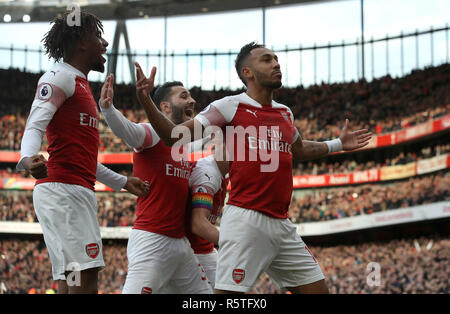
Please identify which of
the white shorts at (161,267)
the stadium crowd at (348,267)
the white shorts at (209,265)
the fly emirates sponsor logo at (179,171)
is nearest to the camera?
the white shorts at (161,267)

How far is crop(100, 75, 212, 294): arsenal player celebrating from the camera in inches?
213

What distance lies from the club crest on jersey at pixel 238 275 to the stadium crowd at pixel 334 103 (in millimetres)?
24867

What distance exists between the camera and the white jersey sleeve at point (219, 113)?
4641 mm

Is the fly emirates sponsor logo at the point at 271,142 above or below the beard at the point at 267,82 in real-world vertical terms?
below

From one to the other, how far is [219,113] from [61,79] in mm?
1262

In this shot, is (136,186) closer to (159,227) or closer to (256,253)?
(159,227)

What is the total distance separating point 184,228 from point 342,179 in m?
26.3

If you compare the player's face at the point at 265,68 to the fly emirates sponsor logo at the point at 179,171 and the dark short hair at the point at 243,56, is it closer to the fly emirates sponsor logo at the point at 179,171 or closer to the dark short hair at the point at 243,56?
the dark short hair at the point at 243,56

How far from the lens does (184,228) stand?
5.86m

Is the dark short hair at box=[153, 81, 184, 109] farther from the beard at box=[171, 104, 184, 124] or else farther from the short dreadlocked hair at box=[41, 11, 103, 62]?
the short dreadlocked hair at box=[41, 11, 103, 62]

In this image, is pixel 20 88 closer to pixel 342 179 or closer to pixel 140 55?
pixel 140 55

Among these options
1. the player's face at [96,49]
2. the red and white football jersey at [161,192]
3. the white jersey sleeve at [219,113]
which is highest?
the player's face at [96,49]

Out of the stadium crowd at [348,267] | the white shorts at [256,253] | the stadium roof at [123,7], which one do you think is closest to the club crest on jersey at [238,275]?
the white shorts at [256,253]

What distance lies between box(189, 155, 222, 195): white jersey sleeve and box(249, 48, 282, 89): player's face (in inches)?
51.3
